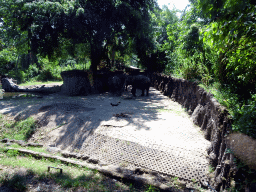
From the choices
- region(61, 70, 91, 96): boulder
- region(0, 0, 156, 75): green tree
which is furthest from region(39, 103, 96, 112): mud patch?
region(0, 0, 156, 75): green tree

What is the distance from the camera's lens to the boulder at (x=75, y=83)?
42.4 ft

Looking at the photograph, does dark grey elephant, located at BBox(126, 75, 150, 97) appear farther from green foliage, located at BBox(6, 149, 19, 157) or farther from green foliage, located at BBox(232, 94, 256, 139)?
green foliage, located at BBox(232, 94, 256, 139)

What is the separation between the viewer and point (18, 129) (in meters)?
7.32

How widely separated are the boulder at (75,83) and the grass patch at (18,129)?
17.3ft

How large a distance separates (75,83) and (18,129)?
239 inches

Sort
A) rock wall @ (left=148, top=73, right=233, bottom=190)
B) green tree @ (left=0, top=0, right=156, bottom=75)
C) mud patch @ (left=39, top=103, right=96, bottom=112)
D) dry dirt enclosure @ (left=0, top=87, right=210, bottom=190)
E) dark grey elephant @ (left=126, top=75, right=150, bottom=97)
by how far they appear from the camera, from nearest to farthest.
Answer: rock wall @ (left=148, top=73, right=233, bottom=190) → dry dirt enclosure @ (left=0, top=87, right=210, bottom=190) → mud patch @ (left=39, top=103, right=96, bottom=112) → green tree @ (left=0, top=0, right=156, bottom=75) → dark grey elephant @ (left=126, top=75, right=150, bottom=97)

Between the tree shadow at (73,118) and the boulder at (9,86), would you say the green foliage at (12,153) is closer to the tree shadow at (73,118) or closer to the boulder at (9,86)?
the tree shadow at (73,118)

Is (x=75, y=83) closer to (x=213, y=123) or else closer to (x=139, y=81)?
(x=139, y=81)

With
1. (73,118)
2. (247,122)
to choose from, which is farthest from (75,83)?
(247,122)

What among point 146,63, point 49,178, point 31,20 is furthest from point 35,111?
point 146,63

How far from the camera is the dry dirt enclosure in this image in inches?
180

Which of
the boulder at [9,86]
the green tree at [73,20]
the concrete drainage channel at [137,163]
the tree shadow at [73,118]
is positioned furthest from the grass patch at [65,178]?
the boulder at [9,86]

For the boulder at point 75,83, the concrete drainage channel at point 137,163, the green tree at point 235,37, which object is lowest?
the concrete drainage channel at point 137,163

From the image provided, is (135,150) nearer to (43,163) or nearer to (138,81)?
(43,163)
